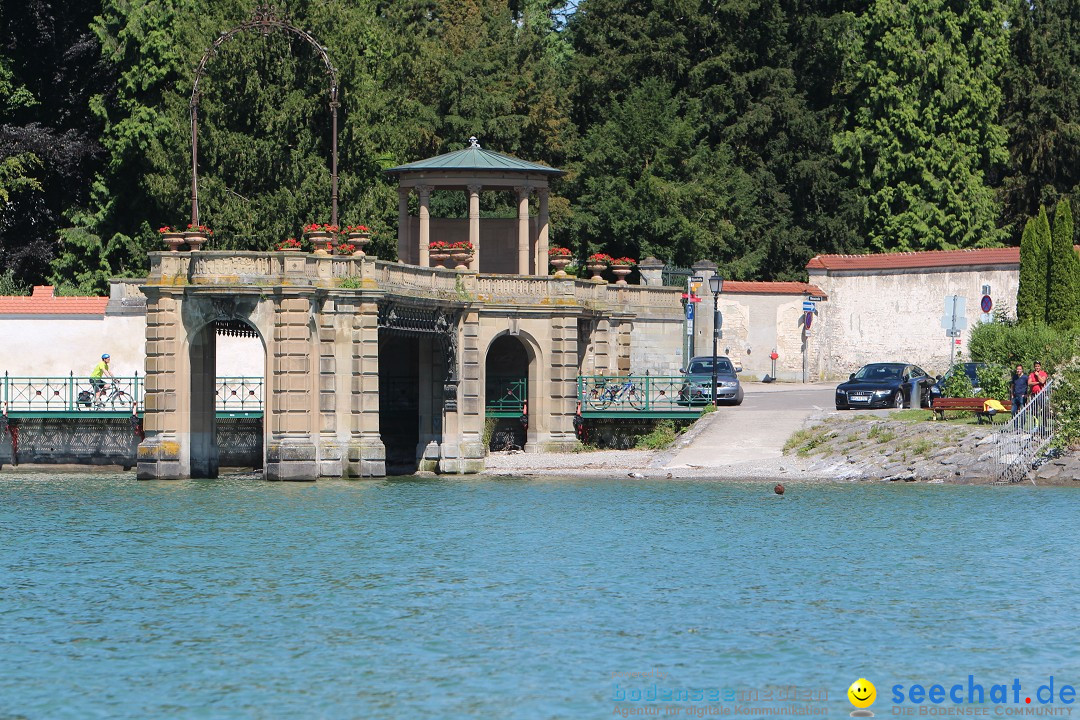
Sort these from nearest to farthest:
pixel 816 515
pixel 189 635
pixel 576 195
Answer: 1. pixel 189 635
2. pixel 816 515
3. pixel 576 195

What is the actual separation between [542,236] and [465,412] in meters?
7.45

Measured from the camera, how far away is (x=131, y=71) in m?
66.8

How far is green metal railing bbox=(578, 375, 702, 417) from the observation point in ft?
173

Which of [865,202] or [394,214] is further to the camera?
[865,202]

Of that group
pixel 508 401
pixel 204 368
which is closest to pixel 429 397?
pixel 508 401

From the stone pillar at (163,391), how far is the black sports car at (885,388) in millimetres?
18806

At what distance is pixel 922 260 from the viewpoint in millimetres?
65750

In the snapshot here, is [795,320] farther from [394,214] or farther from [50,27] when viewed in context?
[50,27]

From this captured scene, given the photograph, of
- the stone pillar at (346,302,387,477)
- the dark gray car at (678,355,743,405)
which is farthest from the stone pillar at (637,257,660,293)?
the stone pillar at (346,302,387,477)

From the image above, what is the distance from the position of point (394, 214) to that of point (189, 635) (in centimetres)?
4204

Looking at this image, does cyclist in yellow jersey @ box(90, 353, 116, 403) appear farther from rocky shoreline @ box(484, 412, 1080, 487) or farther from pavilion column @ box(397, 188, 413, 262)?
rocky shoreline @ box(484, 412, 1080, 487)

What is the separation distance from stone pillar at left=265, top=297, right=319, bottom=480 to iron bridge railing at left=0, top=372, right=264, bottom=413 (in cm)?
641

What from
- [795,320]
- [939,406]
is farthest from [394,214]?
[939,406]

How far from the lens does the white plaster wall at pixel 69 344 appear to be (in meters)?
55.1
